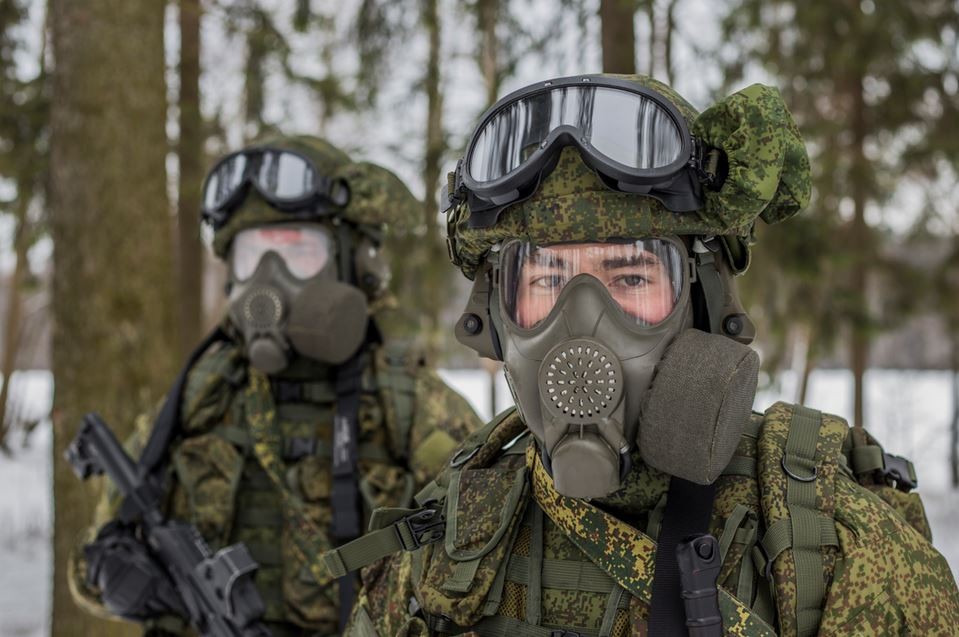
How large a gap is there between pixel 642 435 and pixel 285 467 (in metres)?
2.16

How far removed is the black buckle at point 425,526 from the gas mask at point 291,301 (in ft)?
4.96

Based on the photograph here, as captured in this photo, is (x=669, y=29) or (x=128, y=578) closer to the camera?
(x=128, y=578)

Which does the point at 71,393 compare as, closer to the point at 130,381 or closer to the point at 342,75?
the point at 130,381

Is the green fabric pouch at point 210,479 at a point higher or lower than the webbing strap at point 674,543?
lower

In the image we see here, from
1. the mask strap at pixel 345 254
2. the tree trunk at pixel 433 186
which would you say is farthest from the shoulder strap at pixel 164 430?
the tree trunk at pixel 433 186

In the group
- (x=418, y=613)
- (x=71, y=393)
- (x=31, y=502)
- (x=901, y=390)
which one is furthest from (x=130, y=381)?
(x=901, y=390)

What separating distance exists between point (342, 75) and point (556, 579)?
32.1 feet

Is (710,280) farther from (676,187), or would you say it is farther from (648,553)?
(648,553)

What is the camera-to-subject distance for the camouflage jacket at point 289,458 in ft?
11.3

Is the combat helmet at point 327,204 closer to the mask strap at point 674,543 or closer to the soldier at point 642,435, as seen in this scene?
the soldier at point 642,435

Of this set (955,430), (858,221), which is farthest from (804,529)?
(955,430)

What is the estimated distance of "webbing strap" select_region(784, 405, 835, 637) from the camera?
64.9 inches

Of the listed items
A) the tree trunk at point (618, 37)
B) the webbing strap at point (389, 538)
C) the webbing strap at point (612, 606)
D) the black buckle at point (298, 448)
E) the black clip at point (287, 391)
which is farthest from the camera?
the tree trunk at point (618, 37)

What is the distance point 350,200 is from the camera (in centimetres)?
374
